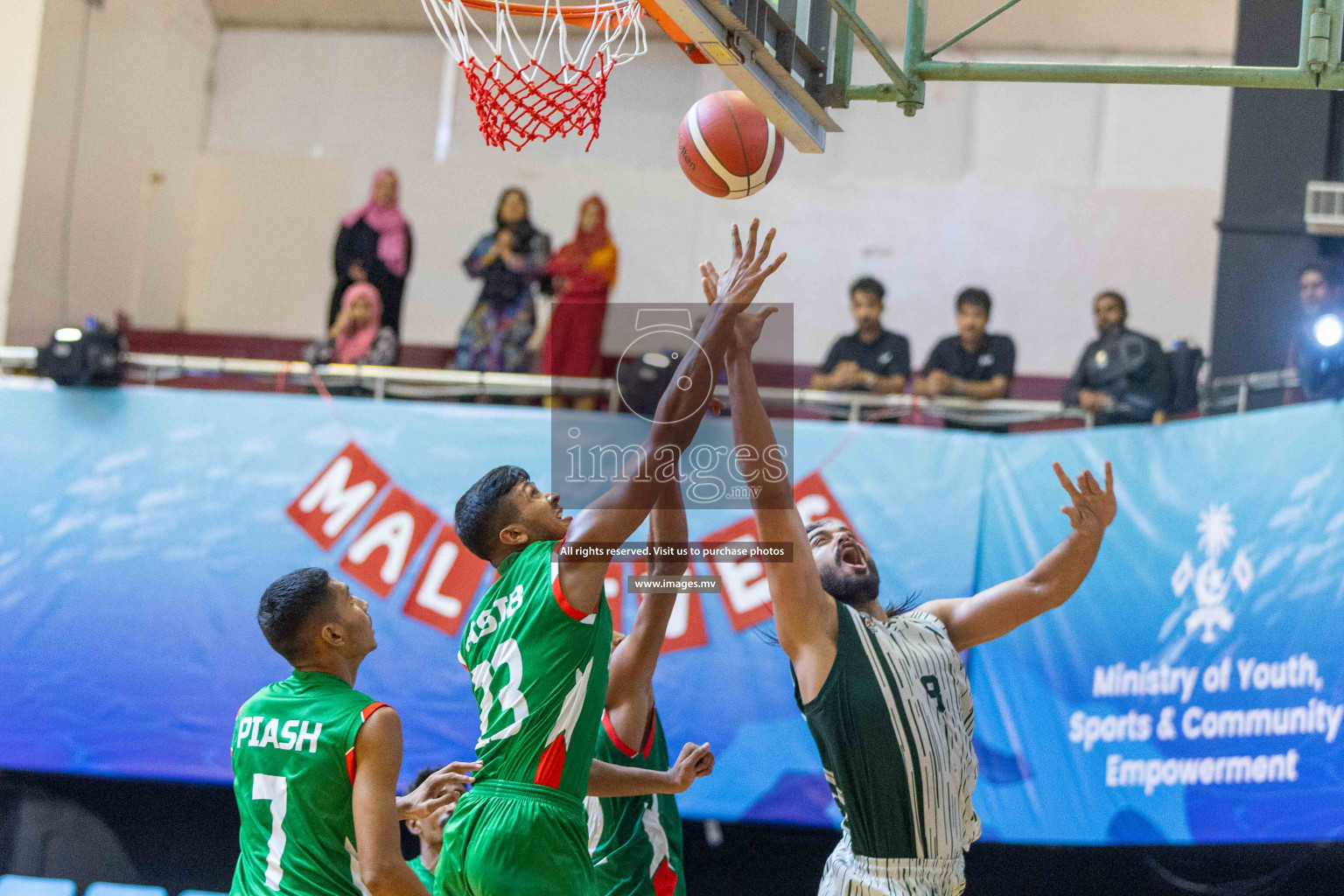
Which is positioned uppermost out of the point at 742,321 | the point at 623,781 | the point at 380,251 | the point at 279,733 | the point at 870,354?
the point at 380,251

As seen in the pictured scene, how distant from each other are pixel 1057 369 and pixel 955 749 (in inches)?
371

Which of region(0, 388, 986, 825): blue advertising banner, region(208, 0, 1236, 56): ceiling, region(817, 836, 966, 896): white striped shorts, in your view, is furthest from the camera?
region(208, 0, 1236, 56): ceiling

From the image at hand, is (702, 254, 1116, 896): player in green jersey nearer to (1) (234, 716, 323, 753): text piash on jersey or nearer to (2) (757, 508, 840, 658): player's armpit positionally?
(2) (757, 508, 840, 658): player's armpit

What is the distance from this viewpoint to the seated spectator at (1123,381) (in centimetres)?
724

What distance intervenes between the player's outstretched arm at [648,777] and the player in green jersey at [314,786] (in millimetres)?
728

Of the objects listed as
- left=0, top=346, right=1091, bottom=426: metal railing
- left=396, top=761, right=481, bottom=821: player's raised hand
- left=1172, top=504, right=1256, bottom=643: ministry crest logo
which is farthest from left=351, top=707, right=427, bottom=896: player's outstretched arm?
left=1172, top=504, right=1256, bottom=643: ministry crest logo

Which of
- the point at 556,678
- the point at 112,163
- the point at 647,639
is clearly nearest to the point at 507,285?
the point at 112,163

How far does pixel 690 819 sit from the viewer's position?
7.57m

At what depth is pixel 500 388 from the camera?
27.1 feet

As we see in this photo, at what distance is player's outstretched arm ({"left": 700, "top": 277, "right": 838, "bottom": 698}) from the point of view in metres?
3.64

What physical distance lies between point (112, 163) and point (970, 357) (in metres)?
8.53

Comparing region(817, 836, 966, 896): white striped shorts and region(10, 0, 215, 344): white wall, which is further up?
region(10, 0, 215, 344): white wall

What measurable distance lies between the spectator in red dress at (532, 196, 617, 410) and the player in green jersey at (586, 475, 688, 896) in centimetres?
461

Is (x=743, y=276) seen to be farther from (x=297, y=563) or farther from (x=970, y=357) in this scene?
(x=970, y=357)
